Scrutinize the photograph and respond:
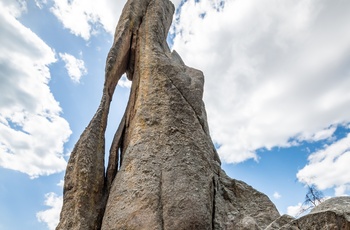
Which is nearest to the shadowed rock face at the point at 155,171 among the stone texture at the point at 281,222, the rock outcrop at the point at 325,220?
the stone texture at the point at 281,222

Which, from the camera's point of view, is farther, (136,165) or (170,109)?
(170,109)

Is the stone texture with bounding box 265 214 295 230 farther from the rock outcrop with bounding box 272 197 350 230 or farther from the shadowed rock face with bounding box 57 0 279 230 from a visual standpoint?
the rock outcrop with bounding box 272 197 350 230

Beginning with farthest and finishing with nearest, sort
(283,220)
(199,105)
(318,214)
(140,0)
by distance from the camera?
(140,0)
(199,105)
(283,220)
(318,214)

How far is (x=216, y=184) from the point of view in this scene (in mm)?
9398

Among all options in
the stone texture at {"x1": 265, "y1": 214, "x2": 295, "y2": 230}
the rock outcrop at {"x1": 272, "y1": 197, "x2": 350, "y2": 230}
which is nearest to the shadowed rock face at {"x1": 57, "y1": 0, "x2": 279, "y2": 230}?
the stone texture at {"x1": 265, "y1": 214, "x2": 295, "y2": 230}

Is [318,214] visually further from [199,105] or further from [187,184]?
[199,105]

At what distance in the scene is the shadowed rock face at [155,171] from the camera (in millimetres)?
7605

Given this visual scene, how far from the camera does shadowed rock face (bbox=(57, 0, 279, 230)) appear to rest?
761 cm

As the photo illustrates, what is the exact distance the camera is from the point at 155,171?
815 cm

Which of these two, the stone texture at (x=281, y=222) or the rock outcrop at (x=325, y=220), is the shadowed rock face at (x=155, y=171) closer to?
the stone texture at (x=281, y=222)

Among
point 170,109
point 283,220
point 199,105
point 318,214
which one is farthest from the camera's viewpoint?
point 199,105

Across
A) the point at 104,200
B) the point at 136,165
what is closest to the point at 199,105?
the point at 136,165

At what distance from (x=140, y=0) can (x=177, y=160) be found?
7683mm

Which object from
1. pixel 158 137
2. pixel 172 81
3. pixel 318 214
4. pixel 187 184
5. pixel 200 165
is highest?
pixel 172 81
